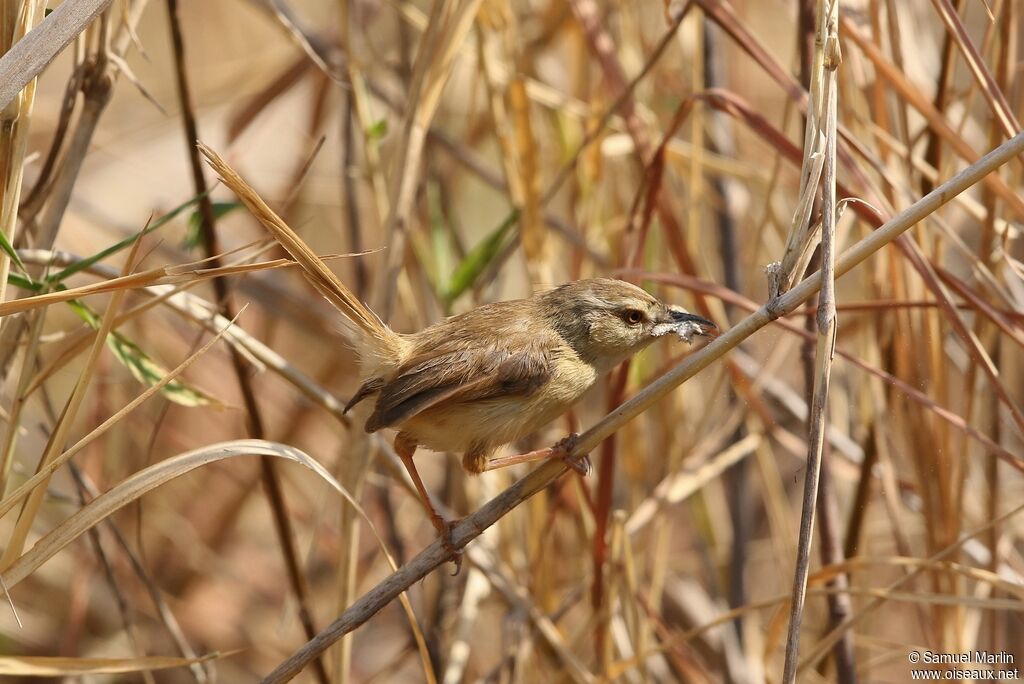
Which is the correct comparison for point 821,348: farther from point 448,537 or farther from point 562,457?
point 448,537

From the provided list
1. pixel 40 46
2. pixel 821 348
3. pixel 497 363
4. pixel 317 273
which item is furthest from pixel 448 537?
pixel 40 46

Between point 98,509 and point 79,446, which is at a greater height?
point 79,446

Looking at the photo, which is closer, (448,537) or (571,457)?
(571,457)

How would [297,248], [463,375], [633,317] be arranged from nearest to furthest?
[297,248], [463,375], [633,317]

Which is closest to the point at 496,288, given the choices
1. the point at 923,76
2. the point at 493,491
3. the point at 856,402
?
the point at 493,491

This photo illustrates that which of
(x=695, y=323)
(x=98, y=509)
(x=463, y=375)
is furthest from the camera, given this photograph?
(x=695, y=323)

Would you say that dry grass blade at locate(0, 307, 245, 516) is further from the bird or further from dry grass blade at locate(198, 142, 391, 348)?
the bird

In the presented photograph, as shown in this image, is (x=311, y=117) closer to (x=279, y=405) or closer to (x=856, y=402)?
(x=279, y=405)
